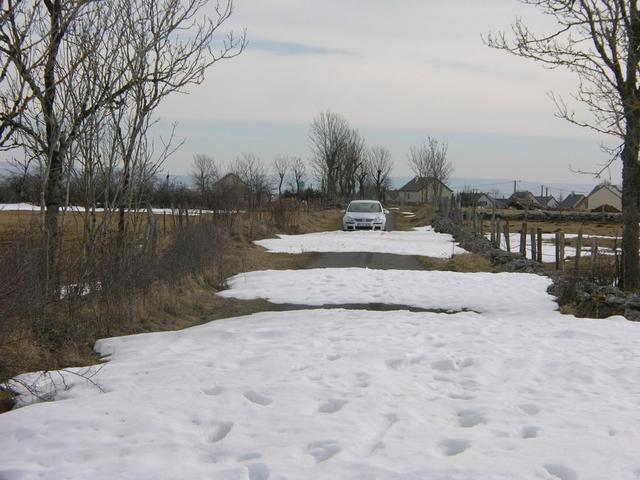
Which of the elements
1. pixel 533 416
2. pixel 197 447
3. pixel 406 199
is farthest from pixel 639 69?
pixel 406 199

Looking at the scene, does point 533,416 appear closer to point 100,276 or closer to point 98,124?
point 100,276

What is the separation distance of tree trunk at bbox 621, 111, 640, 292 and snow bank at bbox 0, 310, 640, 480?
4.33 meters

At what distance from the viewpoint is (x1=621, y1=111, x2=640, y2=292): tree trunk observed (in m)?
10.7

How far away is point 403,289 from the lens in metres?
11.9

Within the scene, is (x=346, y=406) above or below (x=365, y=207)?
below

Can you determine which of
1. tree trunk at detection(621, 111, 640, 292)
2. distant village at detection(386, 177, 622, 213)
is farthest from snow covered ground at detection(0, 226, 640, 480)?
distant village at detection(386, 177, 622, 213)

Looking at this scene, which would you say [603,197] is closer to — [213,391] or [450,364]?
[450,364]

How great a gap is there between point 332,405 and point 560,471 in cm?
182

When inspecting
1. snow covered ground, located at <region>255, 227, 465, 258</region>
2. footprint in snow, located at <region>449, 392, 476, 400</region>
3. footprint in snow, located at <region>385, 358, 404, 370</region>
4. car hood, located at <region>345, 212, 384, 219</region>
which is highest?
car hood, located at <region>345, 212, 384, 219</region>

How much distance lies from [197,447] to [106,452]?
57 centimetres

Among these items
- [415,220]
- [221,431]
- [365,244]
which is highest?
[415,220]

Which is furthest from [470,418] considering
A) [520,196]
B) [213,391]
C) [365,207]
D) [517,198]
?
[520,196]

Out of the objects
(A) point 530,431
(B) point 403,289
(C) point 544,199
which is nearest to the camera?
(A) point 530,431

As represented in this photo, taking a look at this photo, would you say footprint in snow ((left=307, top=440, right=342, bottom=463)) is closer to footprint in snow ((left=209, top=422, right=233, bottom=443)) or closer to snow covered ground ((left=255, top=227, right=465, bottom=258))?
footprint in snow ((left=209, top=422, right=233, bottom=443))
